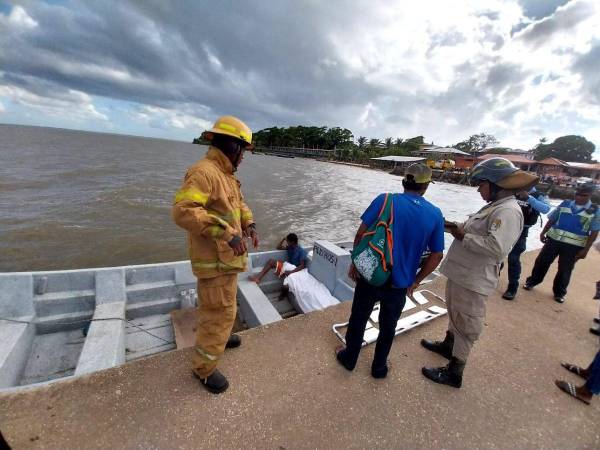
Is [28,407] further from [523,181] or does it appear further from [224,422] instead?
[523,181]

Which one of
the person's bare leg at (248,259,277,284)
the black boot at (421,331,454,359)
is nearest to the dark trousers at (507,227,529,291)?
the black boot at (421,331,454,359)

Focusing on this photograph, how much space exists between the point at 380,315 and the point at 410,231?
0.68 metres

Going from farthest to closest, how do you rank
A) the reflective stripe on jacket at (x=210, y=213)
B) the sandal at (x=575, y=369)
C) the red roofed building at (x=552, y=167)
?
the red roofed building at (x=552, y=167)
the sandal at (x=575, y=369)
the reflective stripe on jacket at (x=210, y=213)

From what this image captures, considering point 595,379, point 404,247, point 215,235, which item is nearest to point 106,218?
point 215,235

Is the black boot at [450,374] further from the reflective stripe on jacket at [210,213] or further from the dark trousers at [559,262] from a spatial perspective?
the dark trousers at [559,262]

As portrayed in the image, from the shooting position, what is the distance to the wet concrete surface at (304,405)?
62.9 inches

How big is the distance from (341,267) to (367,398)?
2.05 meters

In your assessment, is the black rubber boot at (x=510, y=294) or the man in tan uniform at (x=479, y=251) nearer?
the man in tan uniform at (x=479, y=251)

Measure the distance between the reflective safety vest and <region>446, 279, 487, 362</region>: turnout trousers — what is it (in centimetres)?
286

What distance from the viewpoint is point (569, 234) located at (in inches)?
147

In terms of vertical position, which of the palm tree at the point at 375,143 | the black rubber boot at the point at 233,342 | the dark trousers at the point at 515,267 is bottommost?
the black rubber boot at the point at 233,342

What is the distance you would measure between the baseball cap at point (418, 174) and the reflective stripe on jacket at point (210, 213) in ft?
3.91

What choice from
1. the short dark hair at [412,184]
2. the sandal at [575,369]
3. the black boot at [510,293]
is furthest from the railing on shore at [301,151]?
the short dark hair at [412,184]

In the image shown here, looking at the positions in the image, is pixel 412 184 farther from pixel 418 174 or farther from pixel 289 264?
pixel 289 264
